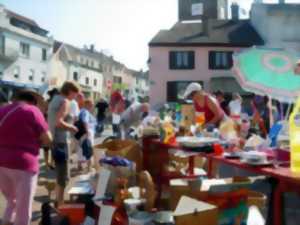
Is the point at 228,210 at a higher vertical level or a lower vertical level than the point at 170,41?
lower

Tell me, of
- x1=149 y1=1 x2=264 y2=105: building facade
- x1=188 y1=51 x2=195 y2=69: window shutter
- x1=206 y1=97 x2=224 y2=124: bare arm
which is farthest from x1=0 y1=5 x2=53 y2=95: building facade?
x1=206 y1=97 x2=224 y2=124: bare arm

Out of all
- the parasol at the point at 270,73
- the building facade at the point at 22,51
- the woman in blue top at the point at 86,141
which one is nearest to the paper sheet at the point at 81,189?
the parasol at the point at 270,73

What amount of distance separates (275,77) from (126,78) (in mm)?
88277

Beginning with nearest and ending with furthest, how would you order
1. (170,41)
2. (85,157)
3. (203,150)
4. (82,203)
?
1. (203,150)
2. (82,203)
3. (85,157)
4. (170,41)

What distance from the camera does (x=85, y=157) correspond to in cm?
899

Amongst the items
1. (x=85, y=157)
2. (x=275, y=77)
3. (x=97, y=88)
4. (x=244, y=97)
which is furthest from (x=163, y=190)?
(x=97, y=88)

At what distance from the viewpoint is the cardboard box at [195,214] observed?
3.05 metres

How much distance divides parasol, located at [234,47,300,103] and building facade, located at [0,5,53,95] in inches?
1435

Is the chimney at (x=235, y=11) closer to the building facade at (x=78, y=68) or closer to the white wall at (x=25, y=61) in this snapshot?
the building facade at (x=78, y=68)

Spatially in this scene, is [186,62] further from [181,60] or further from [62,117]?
[62,117]

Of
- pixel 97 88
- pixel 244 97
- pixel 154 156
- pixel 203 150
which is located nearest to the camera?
pixel 203 150

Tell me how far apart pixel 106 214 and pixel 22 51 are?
4395 centimetres

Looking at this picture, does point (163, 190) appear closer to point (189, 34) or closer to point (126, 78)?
point (189, 34)

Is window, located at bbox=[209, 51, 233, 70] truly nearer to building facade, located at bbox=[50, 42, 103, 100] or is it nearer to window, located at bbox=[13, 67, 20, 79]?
building facade, located at bbox=[50, 42, 103, 100]
